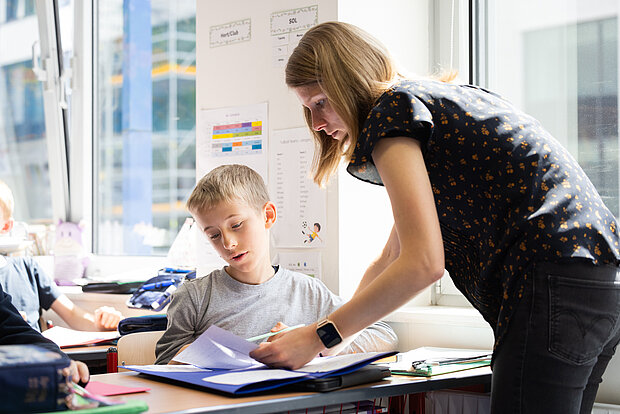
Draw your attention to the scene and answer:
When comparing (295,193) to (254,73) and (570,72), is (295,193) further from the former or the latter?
(570,72)

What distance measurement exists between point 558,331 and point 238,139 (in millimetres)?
1424

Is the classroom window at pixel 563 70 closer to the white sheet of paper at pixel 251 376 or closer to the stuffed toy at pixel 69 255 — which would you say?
the white sheet of paper at pixel 251 376

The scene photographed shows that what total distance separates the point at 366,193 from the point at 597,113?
2.25 ft

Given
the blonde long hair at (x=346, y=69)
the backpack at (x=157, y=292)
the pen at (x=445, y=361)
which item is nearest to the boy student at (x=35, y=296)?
the backpack at (x=157, y=292)

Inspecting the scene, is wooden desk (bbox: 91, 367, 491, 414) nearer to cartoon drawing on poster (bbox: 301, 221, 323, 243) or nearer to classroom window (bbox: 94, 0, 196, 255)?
cartoon drawing on poster (bbox: 301, 221, 323, 243)

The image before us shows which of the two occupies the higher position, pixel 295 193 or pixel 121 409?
pixel 295 193

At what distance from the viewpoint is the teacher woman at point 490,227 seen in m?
1.18

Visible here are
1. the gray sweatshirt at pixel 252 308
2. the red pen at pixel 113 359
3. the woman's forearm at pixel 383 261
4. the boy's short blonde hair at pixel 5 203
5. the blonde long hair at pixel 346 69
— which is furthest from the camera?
the boy's short blonde hair at pixel 5 203

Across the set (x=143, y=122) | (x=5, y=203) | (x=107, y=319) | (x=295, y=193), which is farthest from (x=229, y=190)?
(x=143, y=122)

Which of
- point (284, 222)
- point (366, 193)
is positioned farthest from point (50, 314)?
point (366, 193)

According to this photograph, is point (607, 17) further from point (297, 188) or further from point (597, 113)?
point (297, 188)

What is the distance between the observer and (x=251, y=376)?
125 centimetres

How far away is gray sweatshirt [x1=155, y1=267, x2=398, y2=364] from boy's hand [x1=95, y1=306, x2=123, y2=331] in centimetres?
89

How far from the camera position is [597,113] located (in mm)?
2010
